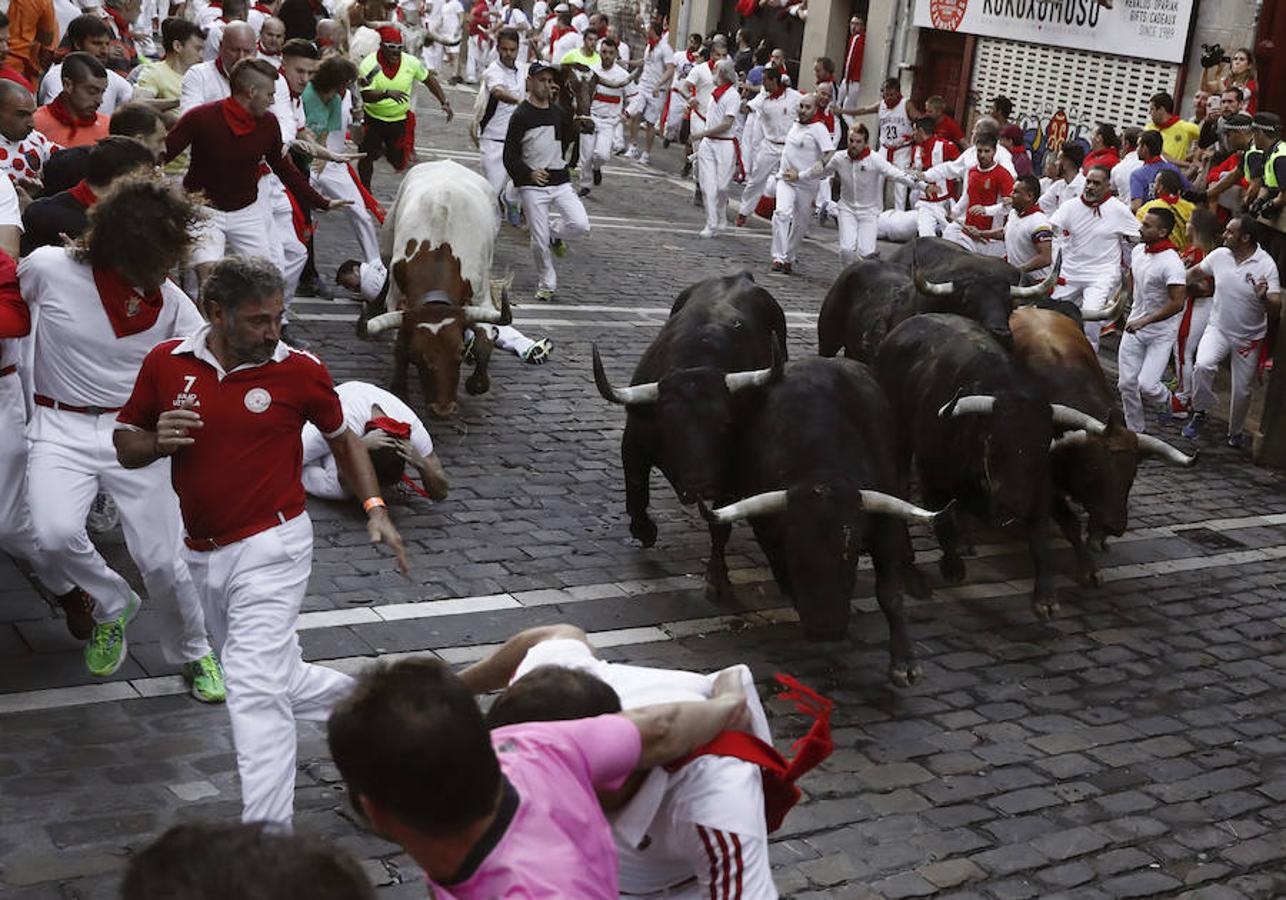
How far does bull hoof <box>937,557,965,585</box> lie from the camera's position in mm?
9508

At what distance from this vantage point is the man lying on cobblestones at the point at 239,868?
2.14 m

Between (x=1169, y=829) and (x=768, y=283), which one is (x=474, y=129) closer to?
(x=768, y=283)

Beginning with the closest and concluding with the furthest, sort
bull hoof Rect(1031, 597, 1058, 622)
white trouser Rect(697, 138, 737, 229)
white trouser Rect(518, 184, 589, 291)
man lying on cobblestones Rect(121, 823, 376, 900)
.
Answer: man lying on cobblestones Rect(121, 823, 376, 900), bull hoof Rect(1031, 597, 1058, 622), white trouser Rect(518, 184, 589, 291), white trouser Rect(697, 138, 737, 229)

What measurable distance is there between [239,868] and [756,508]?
5927mm

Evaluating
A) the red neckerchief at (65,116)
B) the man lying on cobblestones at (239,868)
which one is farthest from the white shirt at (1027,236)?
the man lying on cobblestones at (239,868)

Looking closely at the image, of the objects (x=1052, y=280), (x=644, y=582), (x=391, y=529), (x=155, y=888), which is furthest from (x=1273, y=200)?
(x=155, y=888)

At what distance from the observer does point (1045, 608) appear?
906cm

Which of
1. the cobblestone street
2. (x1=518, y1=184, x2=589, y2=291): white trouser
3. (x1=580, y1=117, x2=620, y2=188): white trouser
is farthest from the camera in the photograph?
(x1=580, y1=117, x2=620, y2=188): white trouser

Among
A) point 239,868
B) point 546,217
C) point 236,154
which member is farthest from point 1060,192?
point 239,868

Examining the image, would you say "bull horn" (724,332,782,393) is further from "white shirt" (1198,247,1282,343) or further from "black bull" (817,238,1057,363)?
"white shirt" (1198,247,1282,343)

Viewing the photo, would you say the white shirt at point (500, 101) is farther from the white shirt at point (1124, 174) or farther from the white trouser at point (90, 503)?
the white trouser at point (90, 503)

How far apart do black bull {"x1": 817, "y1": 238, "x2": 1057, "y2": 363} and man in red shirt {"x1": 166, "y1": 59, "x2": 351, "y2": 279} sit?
13.9ft

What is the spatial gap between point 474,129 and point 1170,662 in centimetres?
1107

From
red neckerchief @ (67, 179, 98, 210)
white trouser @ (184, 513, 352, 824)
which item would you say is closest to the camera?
red neckerchief @ (67, 179, 98, 210)
